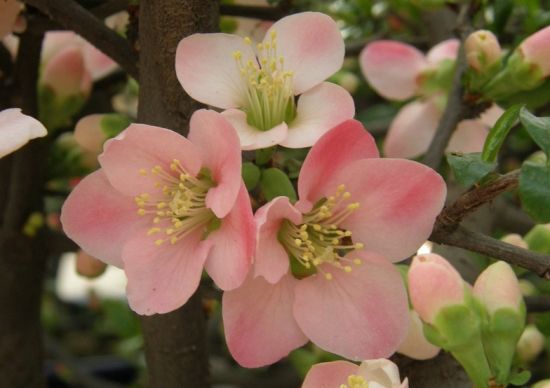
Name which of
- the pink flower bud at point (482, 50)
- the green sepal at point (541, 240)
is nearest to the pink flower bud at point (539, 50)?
the pink flower bud at point (482, 50)

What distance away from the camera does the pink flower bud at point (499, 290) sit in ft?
1.73

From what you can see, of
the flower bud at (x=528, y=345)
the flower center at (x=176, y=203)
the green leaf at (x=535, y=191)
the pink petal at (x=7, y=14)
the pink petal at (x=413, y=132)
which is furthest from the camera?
the pink petal at (x=413, y=132)

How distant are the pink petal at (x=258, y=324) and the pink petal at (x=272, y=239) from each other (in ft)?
0.10

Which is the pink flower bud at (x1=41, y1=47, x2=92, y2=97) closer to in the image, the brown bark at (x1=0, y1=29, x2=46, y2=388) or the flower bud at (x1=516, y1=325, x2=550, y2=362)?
the brown bark at (x1=0, y1=29, x2=46, y2=388)

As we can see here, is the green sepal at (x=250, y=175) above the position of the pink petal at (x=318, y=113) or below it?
below

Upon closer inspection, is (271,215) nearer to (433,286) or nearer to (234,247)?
(234,247)

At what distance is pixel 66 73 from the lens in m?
0.88

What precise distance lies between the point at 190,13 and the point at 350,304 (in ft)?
1.06

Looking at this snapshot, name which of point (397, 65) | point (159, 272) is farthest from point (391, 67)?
point (159, 272)

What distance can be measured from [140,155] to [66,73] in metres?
0.42

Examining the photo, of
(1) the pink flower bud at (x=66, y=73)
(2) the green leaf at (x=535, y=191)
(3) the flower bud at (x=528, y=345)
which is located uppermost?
(2) the green leaf at (x=535, y=191)

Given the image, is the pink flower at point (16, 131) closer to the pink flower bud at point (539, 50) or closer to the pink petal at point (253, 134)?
the pink petal at point (253, 134)

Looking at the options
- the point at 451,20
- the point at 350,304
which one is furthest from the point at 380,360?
the point at 451,20

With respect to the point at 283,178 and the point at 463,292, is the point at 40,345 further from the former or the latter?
the point at 463,292
